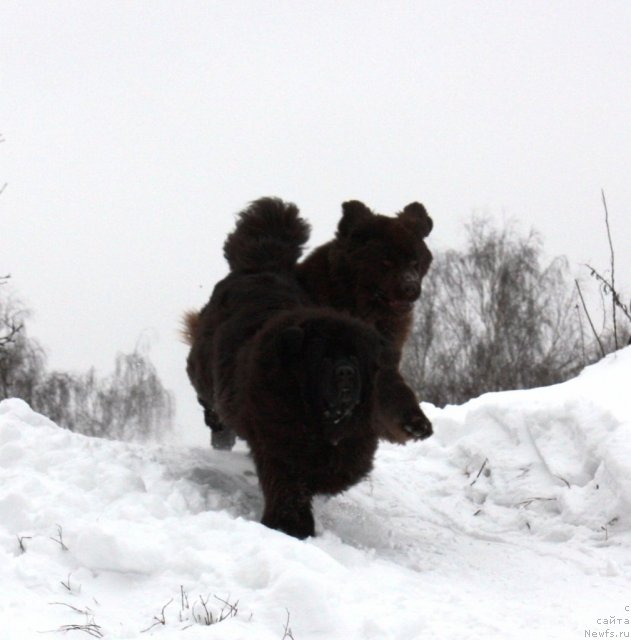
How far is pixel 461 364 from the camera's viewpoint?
29531 millimetres

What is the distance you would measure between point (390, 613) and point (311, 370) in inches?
72.2

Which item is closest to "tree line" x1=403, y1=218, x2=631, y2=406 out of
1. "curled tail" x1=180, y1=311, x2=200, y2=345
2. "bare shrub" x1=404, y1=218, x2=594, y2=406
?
"bare shrub" x1=404, y1=218, x2=594, y2=406

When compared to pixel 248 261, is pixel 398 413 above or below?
below

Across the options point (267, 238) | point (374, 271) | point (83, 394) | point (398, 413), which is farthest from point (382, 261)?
point (83, 394)

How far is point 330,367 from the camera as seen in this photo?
5.33m

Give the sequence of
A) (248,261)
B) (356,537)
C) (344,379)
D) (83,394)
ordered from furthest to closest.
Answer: (83,394) → (248,261) → (356,537) → (344,379)

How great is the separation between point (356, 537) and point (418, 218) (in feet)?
10.2

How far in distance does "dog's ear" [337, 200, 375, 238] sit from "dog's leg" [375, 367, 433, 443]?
197 centimetres

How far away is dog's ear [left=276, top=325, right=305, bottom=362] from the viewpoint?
211 inches

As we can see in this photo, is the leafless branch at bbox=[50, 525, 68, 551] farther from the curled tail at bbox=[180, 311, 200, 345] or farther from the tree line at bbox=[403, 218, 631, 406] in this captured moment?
the tree line at bbox=[403, 218, 631, 406]

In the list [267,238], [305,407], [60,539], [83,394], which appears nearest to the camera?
[60,539]

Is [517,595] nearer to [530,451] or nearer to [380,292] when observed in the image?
[530,451]

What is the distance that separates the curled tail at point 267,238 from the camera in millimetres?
7543

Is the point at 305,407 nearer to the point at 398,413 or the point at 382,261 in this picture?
the point at 398,413
